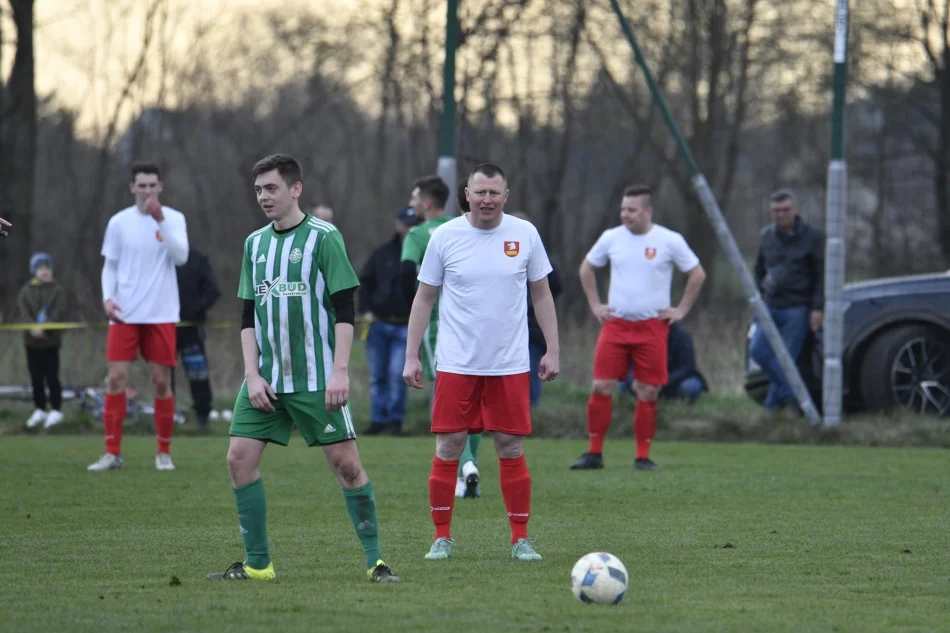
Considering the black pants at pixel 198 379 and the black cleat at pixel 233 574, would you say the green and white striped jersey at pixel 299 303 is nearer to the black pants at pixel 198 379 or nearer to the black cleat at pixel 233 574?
the black cleat at pixel 233 574

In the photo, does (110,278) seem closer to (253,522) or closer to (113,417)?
(113,417)

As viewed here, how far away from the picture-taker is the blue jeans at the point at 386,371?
48.9 feet

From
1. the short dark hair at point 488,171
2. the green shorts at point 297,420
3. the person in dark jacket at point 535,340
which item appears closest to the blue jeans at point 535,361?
the person in dark jacket at point 535,340

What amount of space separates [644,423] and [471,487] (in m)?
2.04

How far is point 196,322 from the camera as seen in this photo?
50.8 feet

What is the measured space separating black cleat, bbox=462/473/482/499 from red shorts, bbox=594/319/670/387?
6.19 feet

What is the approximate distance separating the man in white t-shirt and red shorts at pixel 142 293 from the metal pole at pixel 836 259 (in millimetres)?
6625

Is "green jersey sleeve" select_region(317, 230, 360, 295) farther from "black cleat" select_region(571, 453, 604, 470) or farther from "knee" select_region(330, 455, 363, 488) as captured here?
"black cleat" select_region(571, 453, 604, 470)

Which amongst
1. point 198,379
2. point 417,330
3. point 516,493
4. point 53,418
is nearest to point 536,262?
point 417,330

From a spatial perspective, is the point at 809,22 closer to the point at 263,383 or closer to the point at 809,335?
the point at 809,335

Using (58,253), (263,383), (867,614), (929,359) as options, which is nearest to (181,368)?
(929,359)

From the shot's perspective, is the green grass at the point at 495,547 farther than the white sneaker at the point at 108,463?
No

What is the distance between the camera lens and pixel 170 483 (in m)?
10.4

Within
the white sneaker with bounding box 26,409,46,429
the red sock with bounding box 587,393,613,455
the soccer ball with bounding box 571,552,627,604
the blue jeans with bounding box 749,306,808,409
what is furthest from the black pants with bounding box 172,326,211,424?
the soccer ball with bounding box 571,552,627,604
